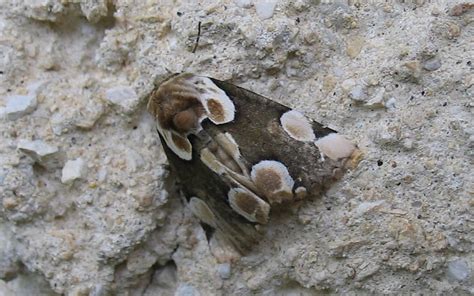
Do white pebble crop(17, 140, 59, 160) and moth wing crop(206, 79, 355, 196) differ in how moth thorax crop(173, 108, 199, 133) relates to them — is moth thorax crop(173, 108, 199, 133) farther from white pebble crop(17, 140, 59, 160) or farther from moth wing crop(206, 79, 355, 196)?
white pebble crop(17, 140, 59, 160)

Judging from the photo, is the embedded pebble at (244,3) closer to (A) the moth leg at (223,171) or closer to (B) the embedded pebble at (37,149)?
(A) the moth leg at (223,171)

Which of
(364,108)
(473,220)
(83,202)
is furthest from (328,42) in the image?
(83,202)

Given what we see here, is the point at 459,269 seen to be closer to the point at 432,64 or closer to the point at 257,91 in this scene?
the point at 432,64

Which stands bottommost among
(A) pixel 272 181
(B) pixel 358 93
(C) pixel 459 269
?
(C) pixel 459 269

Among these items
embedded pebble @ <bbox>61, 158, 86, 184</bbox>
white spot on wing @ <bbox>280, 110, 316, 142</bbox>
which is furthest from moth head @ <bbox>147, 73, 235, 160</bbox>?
embedded pebble @ <bbox>61, 158, 86, 184</bbox>

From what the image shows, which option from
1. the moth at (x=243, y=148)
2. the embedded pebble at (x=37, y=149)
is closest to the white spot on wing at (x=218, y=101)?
the moth at (x=243, y=148)

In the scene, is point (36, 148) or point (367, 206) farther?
point (36, 148)

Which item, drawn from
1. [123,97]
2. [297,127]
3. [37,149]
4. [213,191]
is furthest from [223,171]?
[37,149]
